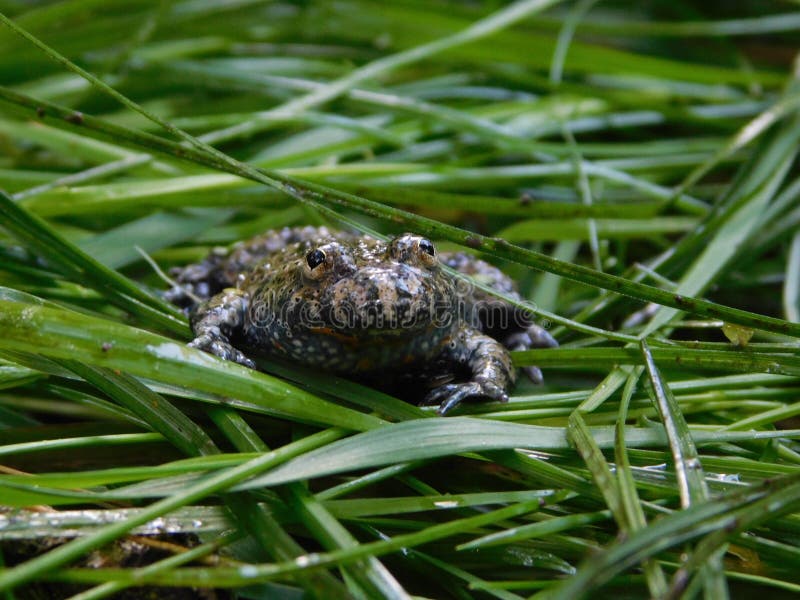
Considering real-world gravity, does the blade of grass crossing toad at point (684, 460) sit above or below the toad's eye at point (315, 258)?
below

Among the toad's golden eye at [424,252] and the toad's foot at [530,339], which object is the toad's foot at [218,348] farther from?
the toad's foot at [530,339]

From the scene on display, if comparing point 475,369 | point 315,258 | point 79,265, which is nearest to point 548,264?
point 475,369

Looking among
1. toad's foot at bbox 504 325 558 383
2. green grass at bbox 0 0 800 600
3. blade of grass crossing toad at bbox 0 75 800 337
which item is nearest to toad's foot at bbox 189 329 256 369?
green grass at bbox 0 0 800 600

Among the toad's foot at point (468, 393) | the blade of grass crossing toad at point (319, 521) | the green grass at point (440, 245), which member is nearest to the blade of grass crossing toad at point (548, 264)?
the green grass at point (440, 245)

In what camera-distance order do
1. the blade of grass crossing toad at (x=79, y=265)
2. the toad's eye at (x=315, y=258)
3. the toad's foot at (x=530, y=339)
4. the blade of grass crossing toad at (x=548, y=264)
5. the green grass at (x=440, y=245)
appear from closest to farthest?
the green grass at (x=440, y=245)
the blade of grass crossing toad at (x=548, y=264)
the toad's eye at (x=315, y=258)
the blade of grass crossing toad at (x=79, y=265)
the toad's foot at (x=530, y=339)

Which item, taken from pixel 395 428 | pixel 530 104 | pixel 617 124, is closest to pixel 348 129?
pixel 530 104

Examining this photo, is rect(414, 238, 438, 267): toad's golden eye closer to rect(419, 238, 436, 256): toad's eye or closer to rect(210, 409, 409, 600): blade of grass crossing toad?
rect(419, 238, 436, 256): toad's eye

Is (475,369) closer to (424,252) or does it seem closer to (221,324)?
(424,252)
